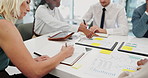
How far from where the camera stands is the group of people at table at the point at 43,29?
76cm

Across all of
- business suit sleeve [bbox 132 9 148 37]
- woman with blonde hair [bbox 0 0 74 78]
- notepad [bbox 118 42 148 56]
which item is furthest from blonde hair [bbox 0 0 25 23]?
business suit sleeve [bbox 132 9 148 37]

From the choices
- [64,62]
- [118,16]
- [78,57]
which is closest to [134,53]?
[78,57]

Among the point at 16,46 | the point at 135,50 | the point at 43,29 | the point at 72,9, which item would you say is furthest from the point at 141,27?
the point at 72,9

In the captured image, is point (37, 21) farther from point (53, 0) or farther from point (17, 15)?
point (17, 15)

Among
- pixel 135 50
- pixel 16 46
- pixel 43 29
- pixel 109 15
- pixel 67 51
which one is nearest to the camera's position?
pixel 16 46

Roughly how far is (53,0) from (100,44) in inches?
38.3

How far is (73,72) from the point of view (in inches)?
30.9

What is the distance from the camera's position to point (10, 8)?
80cm

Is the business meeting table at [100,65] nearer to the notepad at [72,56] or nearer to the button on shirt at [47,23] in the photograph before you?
the notepad at [72,56]

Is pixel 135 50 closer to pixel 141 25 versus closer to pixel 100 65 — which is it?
pixel 100 65

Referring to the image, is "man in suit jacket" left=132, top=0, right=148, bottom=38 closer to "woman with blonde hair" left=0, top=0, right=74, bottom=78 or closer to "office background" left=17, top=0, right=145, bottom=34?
"woman with blonde hair" left=0, top=0, right=74, bottom=78

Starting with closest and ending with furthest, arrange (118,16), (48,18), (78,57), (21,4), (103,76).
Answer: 1. (103,76)
2. (21,4)
3. (78,57)
4. (48,18)
5. (118,16)

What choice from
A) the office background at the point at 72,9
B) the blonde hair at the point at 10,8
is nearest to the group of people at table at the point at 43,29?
the blonde hair at the point at 10,8

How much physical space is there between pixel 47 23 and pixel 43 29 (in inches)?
7.1
